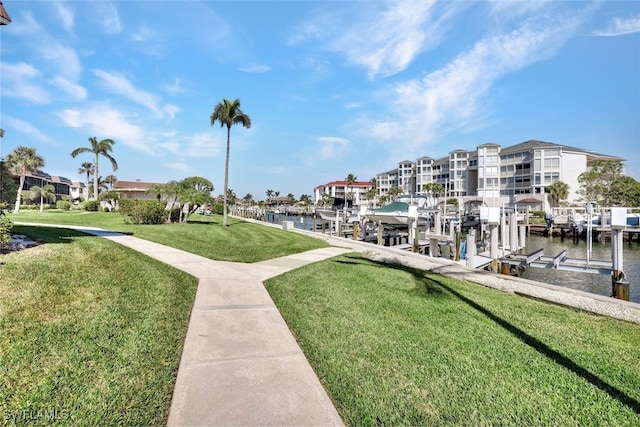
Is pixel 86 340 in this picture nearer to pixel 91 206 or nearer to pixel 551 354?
pixel 551 354

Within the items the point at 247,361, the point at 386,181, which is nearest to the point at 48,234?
the point at 247,361

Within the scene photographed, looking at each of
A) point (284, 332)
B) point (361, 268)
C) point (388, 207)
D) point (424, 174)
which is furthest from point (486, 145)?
point (284, 332)

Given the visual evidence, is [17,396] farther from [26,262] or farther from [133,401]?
[26,262]

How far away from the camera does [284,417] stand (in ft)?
9.26

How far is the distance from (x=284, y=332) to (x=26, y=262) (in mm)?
5374

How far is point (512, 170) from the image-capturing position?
7100cm

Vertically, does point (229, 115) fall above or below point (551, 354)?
above

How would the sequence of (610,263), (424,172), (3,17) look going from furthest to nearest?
(424,172)
(610,263)
(3,17)

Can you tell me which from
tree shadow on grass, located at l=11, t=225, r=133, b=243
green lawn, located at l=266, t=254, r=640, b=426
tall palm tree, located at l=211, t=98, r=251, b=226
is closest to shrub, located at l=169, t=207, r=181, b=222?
tall palm tree, located at l=211, t=98, r=251, b=226

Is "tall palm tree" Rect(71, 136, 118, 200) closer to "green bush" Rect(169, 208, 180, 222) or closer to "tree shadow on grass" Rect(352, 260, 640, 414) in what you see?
Result: "green bush" Rect(169, 208, 180, 222)

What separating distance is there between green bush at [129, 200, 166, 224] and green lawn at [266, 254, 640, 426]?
17.0m

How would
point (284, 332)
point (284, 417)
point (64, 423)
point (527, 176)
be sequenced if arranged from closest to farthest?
point (64, 423) → point (284, 417) → point (284, 332) → point (527, 176)

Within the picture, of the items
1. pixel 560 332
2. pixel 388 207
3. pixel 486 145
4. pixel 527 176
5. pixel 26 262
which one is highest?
pixel 486 145

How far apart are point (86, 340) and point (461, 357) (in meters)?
4.72
